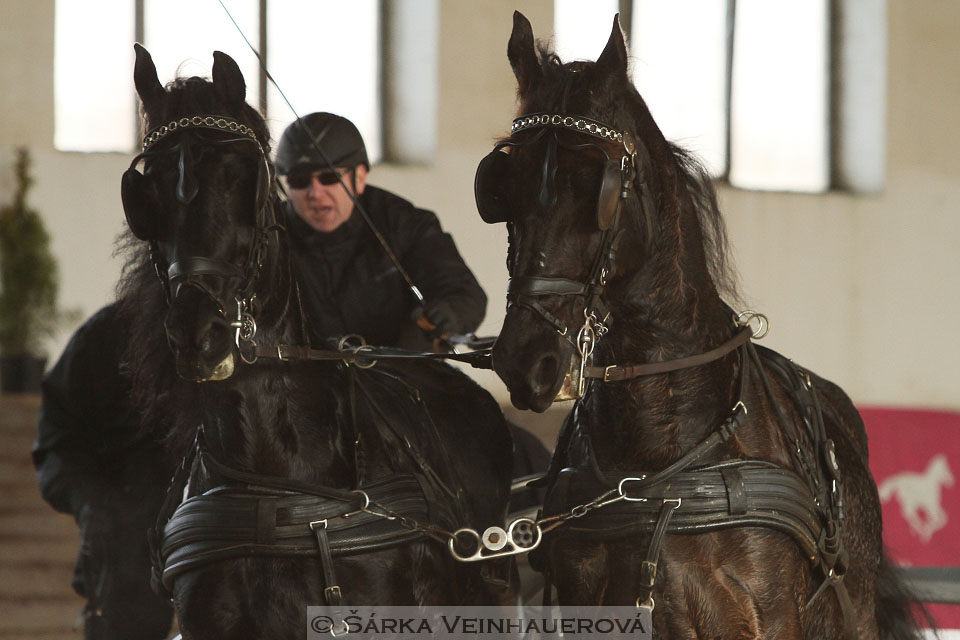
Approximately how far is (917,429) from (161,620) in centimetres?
505

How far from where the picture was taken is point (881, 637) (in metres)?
2.59

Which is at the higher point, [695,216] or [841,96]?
[841,96]

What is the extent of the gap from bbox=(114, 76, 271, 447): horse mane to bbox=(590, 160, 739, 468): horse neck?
29.4 inches

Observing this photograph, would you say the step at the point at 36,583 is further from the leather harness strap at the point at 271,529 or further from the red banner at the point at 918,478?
the red banner at the point at 918,478

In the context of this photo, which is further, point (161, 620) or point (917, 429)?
point (917, 429)

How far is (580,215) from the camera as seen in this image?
196 centimetres

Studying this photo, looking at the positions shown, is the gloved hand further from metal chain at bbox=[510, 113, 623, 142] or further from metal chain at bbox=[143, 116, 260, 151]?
metal chain at bbox=[510, 113, 623, 142]

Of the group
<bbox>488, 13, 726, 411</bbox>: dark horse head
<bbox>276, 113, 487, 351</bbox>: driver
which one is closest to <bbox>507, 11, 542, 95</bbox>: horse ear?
<bbox>488, 13, 726, 411</bbox>: dark horse head

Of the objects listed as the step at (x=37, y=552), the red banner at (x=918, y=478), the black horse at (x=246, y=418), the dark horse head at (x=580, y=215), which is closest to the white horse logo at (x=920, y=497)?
the red banner at (x=918, y=478)

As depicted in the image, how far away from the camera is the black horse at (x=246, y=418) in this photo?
2.08 metres

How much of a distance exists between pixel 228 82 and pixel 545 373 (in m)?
0.86

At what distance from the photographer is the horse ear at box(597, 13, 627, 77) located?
208cm

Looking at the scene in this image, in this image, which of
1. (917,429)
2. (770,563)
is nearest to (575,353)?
(770,563)

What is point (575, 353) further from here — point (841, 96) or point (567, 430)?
point (841, 96)
